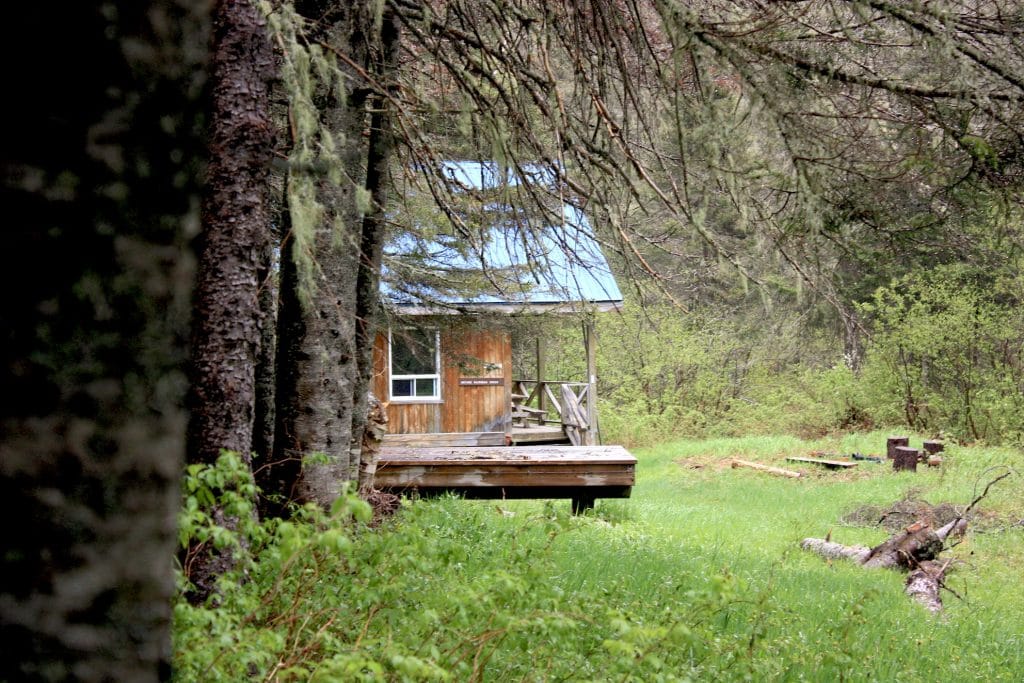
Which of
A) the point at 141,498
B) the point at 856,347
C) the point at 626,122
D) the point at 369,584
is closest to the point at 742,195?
the point at 626,122

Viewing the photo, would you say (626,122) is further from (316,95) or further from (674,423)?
(674,423)

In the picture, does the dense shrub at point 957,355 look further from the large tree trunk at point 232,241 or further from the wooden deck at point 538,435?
the large tree trunk at point 232,241

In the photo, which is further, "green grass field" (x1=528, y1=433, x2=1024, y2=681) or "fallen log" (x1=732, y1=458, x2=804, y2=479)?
"fallen log" (x1=732, y1=458, x2=804, y2=479)

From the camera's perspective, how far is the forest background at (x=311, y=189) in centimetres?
80

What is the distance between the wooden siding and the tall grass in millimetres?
6247

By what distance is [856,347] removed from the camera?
97.7 feet

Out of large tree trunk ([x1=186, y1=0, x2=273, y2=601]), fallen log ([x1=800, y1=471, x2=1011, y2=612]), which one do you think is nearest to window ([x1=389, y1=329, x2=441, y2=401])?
fallen log ([x1=800, y1=471, x2=1011, y2=612])

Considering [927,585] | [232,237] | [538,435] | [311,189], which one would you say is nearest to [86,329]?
[311,189]

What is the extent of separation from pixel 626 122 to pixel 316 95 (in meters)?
2.04

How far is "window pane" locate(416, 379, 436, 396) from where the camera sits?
20.8 metres

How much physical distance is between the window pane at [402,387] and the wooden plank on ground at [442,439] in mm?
2698

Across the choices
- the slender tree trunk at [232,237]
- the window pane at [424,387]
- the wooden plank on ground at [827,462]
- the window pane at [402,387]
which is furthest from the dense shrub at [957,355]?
the slender tree trunk at [232,237]

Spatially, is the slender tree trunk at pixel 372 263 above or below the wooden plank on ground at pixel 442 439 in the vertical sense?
above

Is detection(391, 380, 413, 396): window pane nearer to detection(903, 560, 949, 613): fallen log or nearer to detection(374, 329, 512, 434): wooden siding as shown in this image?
detection(374, 329, 512, 434): wooden siding
